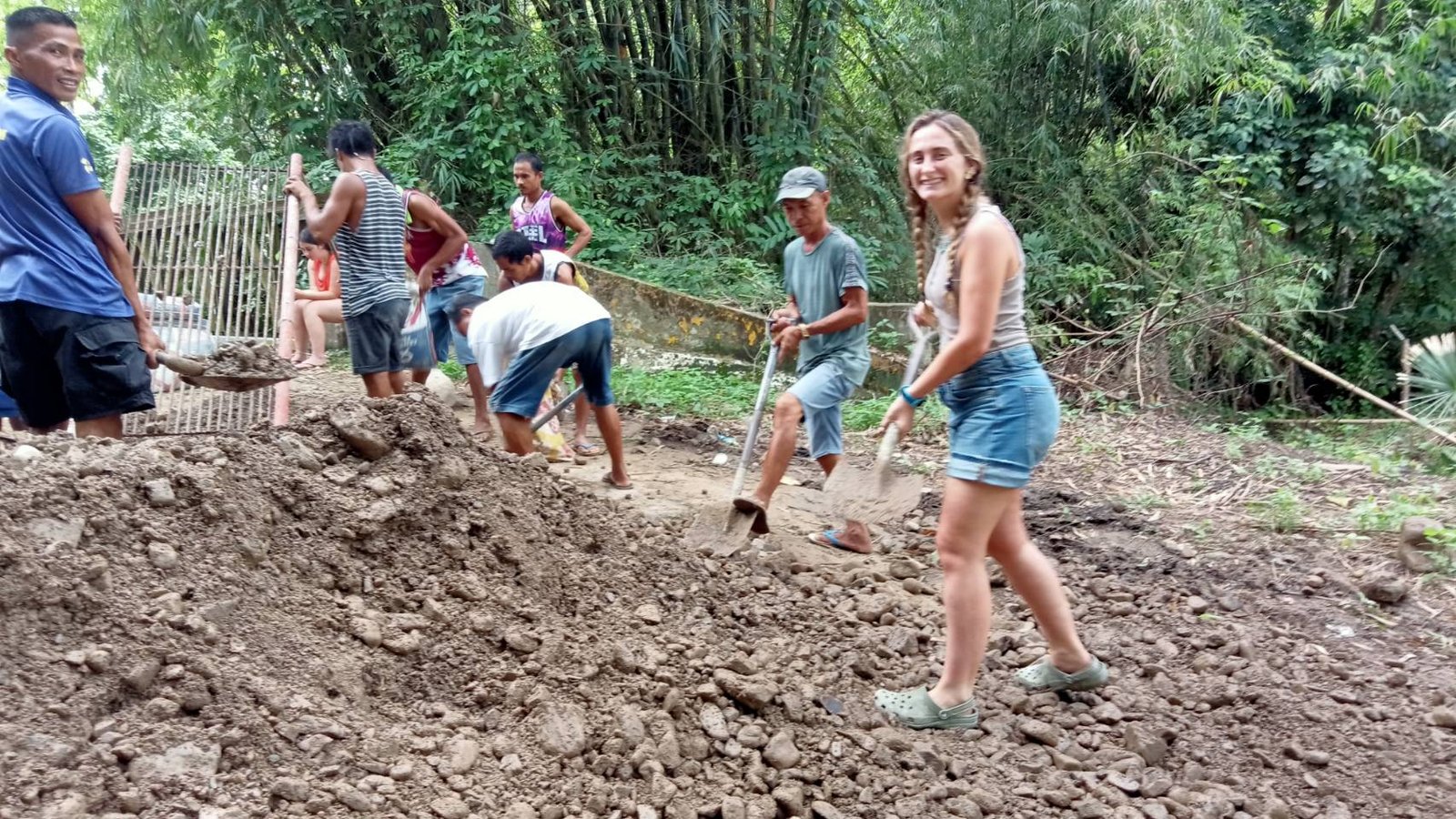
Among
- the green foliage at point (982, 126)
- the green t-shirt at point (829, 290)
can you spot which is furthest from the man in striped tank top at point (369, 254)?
the green foliage at point (982, 126)

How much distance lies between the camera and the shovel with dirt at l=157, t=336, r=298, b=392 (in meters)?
3.22

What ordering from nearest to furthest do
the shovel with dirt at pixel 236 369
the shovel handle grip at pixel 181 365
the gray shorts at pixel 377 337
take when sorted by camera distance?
1. the shovel handle grip at pixel 181 365
2. the shovel with dirt at pixel 236 369
3. the gray shorts at pixel 377 337

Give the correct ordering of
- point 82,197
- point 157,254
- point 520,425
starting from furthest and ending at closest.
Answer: point 157,254, point 520,425, point 82,197

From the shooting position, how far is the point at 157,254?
475 centimetres

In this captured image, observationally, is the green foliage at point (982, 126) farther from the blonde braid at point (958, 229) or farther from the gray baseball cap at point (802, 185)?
the blonde braid at point (958, 229)

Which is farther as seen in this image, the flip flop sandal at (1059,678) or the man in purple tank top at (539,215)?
the man in purple tank top at (539,215)

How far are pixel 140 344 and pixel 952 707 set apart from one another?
2.75 meters

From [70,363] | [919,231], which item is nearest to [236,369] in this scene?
[70,363]

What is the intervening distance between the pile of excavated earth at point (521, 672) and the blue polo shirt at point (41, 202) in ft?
2.06

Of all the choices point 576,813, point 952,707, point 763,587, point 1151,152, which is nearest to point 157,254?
point 763,587

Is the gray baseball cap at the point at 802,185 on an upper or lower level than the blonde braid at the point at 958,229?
upper

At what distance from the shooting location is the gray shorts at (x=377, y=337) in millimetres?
4410

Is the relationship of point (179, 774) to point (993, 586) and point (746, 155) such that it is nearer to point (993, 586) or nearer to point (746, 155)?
point (993, 586)

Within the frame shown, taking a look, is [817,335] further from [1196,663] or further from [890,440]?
[1196,663]
